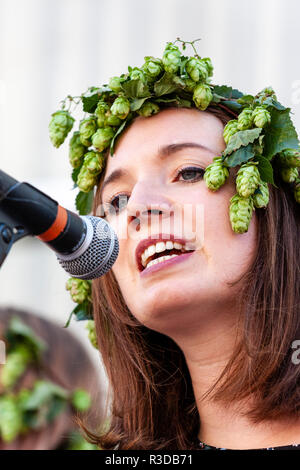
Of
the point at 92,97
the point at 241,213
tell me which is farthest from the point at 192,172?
the point at 92,97

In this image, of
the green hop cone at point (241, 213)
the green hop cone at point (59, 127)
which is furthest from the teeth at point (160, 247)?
the green hop cone at point (59, 127)

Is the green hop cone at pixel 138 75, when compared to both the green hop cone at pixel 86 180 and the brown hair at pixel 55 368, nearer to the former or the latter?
the green hop cone at pixel 86 180

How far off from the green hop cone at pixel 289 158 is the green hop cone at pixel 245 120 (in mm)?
131

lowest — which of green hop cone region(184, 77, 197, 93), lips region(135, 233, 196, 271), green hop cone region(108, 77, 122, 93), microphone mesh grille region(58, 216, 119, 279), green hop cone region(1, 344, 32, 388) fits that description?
green hop cone region(1, 344, 32, 388)

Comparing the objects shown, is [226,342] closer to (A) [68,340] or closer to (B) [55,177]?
(A) [68,340]

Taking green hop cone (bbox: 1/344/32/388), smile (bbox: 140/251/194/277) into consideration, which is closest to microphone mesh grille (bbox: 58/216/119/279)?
smile (bbox: 140/251/194/277)

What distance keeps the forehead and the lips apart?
22cm

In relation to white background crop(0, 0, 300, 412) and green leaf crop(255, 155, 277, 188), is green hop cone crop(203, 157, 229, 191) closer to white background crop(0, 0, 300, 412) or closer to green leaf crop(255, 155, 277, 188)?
green leaf crop(255, 155, 277, 188)

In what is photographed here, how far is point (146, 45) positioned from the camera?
394 cm

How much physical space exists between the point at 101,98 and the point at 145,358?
0.79 metres

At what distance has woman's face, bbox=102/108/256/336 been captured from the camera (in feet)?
5.04

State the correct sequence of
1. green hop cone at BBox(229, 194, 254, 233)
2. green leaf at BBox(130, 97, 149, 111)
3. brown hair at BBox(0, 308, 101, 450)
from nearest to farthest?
green hop cone at BBox(229, 194, 254, 233), green leaf at BBox(130, 97, 149, 111), brown hair at BBox(0, 308, 101, 450)

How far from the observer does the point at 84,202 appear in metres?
2.01

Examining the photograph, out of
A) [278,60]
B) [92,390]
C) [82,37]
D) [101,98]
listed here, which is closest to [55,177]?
[82,37]
